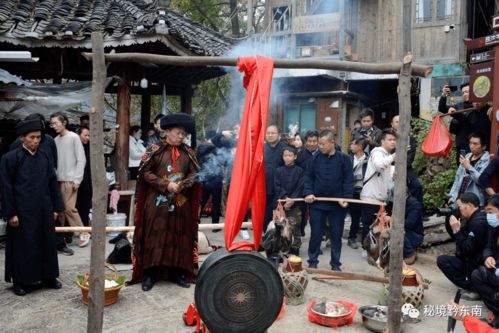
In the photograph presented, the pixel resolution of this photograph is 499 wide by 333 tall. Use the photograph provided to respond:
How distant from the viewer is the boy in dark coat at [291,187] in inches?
293

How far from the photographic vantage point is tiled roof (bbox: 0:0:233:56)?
26.1 feet

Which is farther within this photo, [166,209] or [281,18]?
[281,18]

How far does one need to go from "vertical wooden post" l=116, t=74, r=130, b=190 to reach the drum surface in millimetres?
5590

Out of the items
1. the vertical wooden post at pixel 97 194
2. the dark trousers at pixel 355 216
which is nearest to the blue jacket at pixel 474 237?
the dark trousers at pixel 355 216

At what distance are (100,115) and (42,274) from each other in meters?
2.83

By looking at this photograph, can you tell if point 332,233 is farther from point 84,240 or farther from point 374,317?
point 84,240

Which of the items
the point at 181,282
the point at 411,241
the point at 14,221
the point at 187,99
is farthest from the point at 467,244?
the point at 187,99

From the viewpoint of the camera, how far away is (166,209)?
6035mm

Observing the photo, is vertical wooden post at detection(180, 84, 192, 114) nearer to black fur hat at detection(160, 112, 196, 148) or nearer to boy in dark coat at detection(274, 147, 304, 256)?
boy in dark coat at detection(274, 147, 304, 256)

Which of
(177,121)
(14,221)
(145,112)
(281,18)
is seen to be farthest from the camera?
(281,18)

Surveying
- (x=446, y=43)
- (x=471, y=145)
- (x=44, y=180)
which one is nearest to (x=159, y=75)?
(x=44, y=180)

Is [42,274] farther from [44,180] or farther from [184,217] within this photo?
[184,217]

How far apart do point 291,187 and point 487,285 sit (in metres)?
3.29

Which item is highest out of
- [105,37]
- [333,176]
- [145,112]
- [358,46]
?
[358,46]
